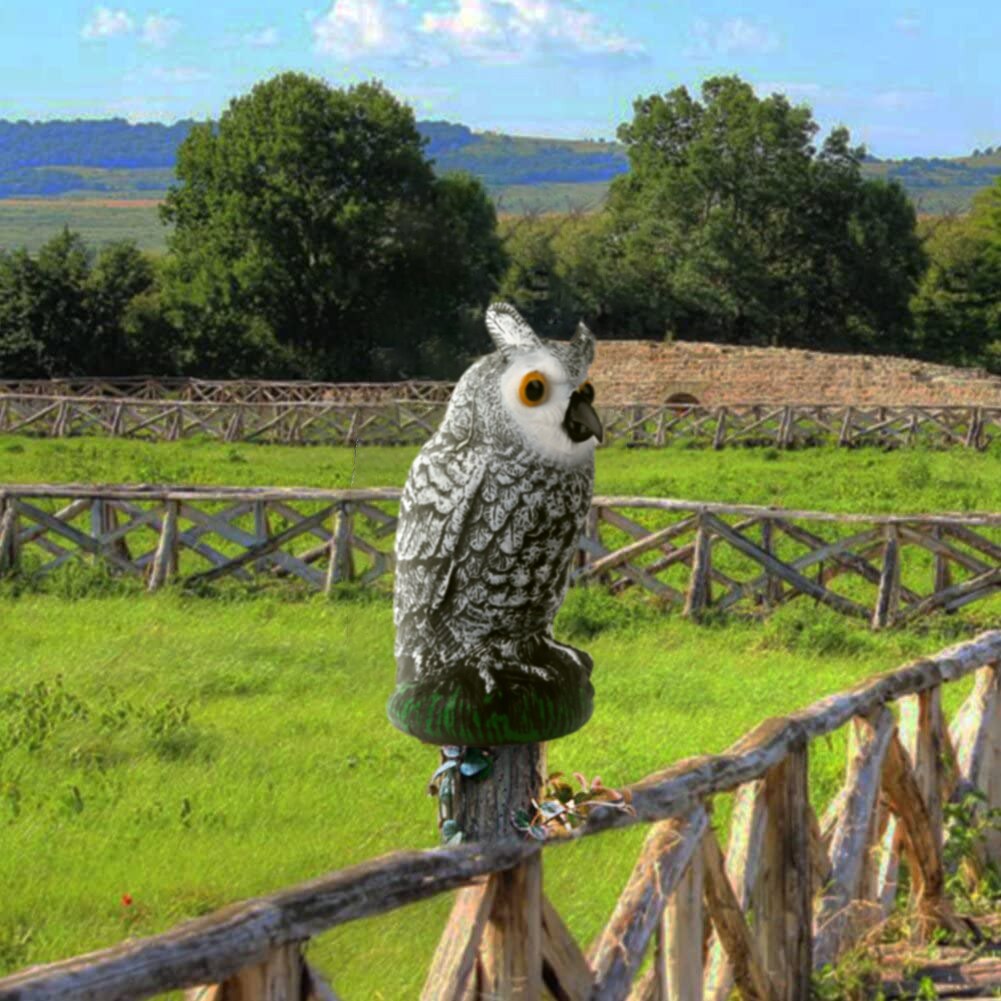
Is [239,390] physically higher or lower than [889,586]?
lower

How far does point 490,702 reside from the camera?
13.1ft

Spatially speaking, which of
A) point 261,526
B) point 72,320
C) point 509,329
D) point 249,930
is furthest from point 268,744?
point 72,320

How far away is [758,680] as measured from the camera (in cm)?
1126

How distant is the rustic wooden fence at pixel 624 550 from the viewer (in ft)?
42.8

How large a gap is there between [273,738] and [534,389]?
6.00 meters

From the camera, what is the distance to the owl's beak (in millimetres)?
3873

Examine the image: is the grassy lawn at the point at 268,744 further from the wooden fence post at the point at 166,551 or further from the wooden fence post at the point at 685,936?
the wooden fence post at the point at 685,936

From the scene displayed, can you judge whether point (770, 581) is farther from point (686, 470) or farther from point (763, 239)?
point (763, 239)

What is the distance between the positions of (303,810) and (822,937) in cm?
318

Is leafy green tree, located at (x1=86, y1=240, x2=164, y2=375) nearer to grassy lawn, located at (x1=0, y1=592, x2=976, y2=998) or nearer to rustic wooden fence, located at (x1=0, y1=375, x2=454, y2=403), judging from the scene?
rustic wooden fence, located at (x1=0, y1=375, x2=454, y2=403)

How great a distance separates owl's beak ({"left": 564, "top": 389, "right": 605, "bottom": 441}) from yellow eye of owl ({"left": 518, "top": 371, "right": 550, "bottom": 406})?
0.07 m

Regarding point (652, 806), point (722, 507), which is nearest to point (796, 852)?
point (652, 806)

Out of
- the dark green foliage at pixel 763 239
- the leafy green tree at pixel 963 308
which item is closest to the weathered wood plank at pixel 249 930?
the dark green foliage at pixel 763 239

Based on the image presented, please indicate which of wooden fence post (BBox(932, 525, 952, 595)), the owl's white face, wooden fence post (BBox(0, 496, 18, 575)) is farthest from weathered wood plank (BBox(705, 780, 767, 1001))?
wooden fence post (BBox(0, 496, 18, 575))
